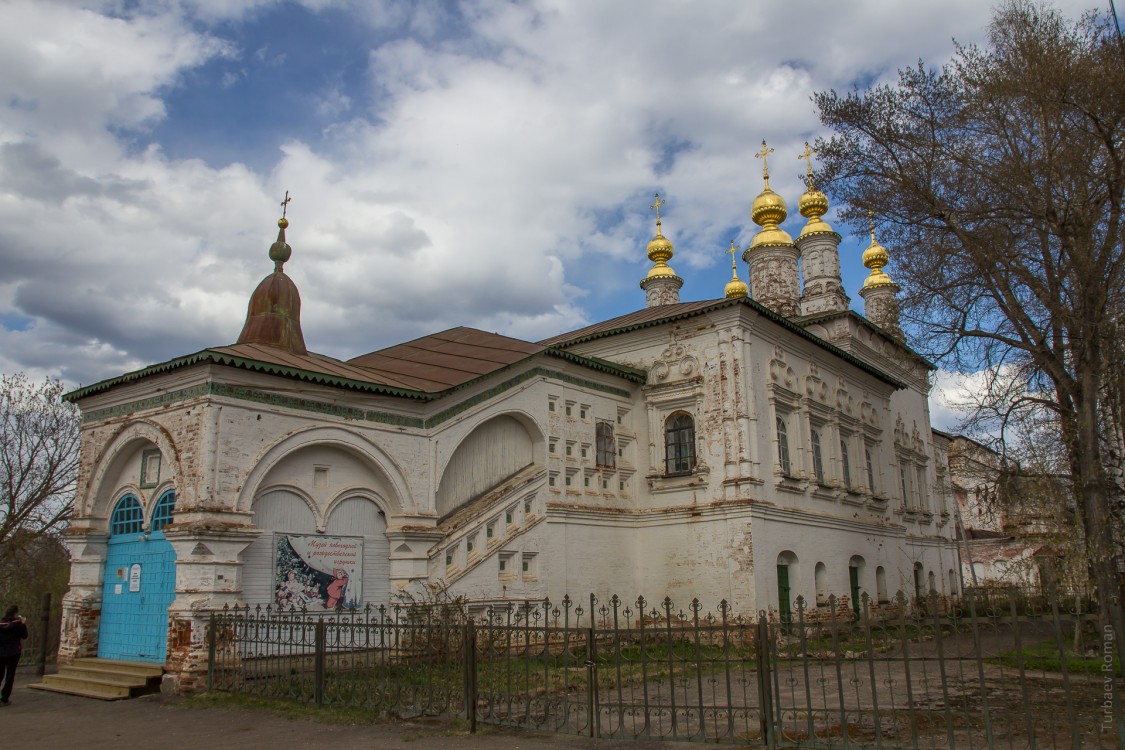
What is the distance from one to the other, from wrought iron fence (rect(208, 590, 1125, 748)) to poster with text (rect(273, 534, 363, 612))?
288 millimetres

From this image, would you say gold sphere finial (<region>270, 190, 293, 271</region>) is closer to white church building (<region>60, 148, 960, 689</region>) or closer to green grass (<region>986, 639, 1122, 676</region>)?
white church building (<region>60, 148, 960, 689</region>)

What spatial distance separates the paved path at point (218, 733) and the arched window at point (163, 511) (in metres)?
2.59

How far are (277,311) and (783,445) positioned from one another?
34.5 ft

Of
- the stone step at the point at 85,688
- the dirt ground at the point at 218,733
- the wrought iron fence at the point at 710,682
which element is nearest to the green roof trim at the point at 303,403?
the wrought iron fence at the point at 710,682

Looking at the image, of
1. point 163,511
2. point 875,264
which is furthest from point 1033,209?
point 875,264

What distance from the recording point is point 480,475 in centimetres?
1501

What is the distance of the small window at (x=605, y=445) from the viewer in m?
17.1

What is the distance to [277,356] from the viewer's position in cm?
1255

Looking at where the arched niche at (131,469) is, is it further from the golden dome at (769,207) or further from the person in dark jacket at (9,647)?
the golden dome at (769,207)

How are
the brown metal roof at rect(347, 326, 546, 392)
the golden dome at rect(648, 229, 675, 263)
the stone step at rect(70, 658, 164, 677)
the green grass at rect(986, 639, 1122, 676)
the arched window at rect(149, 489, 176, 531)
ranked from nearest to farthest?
the green grass at rect(986, 639, 1122, 676) < the stone step at rect(70, 658, 164, 677) < the arched window at rect(149, 489, 176, 531) < the brown metal roof at rect(347, 326, 546, 392) < the golden dome at rect(648, 229, 675, 263)

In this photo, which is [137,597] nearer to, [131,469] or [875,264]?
[131,469]

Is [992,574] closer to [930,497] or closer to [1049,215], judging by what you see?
[930,497]

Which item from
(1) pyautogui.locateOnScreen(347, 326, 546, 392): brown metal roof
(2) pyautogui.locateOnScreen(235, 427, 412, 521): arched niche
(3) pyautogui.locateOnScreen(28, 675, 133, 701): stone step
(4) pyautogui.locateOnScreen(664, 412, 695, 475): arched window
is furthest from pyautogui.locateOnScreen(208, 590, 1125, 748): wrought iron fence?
(4) pyautogui.locateOnScreen(664, 412, 695, 475): arched window

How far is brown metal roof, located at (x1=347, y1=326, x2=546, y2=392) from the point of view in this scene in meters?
14.3
